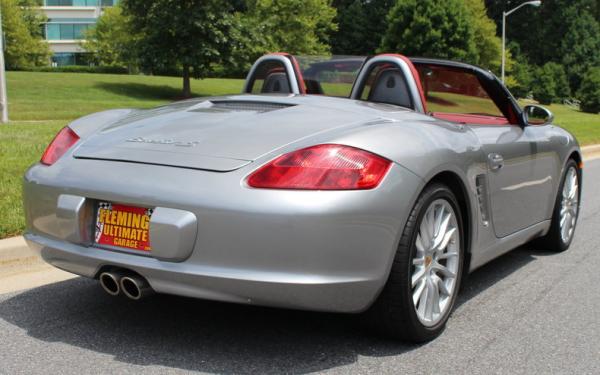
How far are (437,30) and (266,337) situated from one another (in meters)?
50.3

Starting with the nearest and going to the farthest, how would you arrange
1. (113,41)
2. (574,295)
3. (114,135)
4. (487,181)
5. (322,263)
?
(322,263)
(114,135)
(487,181)
(574,295)
(113,41)

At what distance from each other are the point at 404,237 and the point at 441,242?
1.43 ft

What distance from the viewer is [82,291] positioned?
4367 mm

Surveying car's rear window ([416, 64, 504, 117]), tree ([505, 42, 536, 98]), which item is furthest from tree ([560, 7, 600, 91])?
car's rear window ([416, 64, 504, 117])

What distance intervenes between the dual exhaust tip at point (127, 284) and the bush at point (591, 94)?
171 ft

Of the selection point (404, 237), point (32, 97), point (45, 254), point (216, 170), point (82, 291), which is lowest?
point (32, 97)

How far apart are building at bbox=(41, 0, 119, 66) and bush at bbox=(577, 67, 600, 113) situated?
51124 millimetres

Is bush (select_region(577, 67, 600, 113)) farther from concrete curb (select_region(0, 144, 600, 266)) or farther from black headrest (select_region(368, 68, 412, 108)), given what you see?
concrete curb (select_region(0, 144, 600, 266))

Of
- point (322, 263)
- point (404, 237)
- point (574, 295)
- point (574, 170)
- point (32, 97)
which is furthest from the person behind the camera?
point (32, 97)

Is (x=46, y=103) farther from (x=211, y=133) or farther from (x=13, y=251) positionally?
(x=211, y=133)

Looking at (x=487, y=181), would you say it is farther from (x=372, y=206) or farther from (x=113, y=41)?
(x=113, y=41)

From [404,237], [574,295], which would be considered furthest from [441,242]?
[574,295]

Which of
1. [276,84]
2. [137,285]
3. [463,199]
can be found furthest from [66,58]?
[137,285]

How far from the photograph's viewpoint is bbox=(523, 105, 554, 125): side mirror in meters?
5.21
